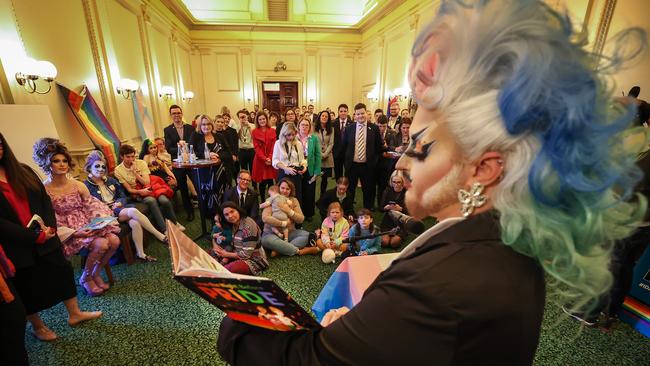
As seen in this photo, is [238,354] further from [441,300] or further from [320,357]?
[441,300]

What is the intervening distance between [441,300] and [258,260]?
2.74 meters

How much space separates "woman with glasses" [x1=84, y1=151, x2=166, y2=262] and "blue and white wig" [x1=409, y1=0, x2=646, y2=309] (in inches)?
139

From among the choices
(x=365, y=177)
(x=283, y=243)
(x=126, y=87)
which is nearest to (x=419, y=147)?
(x=283, y=243)

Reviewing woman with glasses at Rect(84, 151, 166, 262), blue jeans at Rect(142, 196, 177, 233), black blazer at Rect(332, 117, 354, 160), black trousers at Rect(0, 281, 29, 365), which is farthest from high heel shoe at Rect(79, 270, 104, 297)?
black blazer at Rect(332, 117, 354, 160)

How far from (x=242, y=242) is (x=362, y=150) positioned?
2.33 m

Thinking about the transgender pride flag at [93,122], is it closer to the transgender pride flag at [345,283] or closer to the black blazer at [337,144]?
the black blazer at [337,144]

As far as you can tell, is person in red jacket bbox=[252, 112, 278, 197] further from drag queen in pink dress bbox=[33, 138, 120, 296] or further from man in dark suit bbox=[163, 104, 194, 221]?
drag queen in pink dress bbox=[33, 138, 120, 296]

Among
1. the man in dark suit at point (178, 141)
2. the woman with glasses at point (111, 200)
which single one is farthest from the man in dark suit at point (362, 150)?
the woman with glasses at point (111, 200)

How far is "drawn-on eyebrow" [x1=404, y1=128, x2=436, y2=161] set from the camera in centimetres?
59

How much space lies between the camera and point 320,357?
0.52 metres

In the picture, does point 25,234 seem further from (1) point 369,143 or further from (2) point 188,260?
(1) point 369,143

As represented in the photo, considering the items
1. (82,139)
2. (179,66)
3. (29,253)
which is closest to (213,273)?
(29,253)

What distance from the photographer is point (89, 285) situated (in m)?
2.56

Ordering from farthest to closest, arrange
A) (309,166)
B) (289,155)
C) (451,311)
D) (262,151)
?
(262,151)
(309,166)
(289,155)
(451,311)
